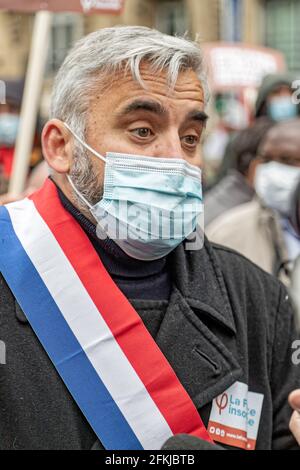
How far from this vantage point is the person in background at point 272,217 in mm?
3900

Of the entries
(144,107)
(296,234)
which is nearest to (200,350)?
(144,107)

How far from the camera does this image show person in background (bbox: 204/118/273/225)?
15.6 feet

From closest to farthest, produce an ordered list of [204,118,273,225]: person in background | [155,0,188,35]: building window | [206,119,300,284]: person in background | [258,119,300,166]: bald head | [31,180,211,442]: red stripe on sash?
[31,180,211,442]: red stripe on sash < [206,119,300,284]: person in background < [258,119,300,166]: bald head < [204,118,273,225]: person in background < [155,0,188,35]: building window

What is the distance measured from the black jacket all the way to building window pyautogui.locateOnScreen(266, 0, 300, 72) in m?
20.2

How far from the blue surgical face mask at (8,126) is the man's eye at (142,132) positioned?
3.20 m

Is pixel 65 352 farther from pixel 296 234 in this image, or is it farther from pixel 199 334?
pixel 296 234

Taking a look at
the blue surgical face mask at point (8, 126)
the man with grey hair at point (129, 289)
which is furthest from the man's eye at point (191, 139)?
the blue surgical face mask at point (8, 126)

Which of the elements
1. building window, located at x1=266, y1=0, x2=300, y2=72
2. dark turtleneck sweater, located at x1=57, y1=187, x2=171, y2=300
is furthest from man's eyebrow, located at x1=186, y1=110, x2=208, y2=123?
building window, located at x1=266, y1=0, x2=300, y2=72

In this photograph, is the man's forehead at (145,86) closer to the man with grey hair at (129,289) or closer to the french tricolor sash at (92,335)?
the man with grey hair at (129,289)

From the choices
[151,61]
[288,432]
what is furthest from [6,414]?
[151,61]

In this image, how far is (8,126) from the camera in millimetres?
5426

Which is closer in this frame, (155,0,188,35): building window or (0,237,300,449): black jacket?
(0,237,300,449): black jacket

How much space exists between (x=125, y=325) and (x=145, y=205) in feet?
1.10

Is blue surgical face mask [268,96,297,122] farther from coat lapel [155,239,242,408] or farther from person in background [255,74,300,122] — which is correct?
coat lapel [155,239,242,408]
